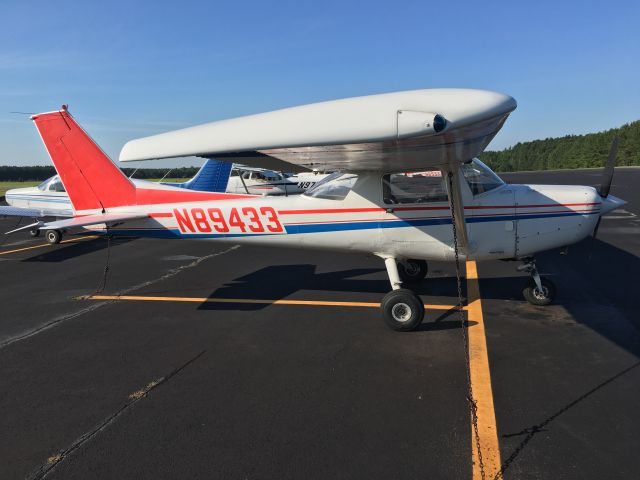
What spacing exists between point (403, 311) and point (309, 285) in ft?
7.91

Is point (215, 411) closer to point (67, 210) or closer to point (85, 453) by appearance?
point (85, 453)

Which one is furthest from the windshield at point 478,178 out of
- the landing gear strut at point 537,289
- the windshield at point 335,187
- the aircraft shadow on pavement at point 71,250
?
the aircraft shadow on pavement at point 71,250

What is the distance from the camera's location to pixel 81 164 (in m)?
6.33

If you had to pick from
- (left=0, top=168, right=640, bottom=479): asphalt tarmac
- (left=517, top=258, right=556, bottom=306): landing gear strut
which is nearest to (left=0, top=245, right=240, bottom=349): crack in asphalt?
A: (left=0, top=168, right=640, bottom=479): asphalt tarmac

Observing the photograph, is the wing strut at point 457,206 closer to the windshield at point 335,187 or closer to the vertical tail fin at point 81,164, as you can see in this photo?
the windshield at point 335,187

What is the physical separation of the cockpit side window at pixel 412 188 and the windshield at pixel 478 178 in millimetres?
426

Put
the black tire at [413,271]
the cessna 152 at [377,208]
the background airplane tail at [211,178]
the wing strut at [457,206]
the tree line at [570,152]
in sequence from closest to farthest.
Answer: the wing strut at [457,206]
the cessna 152 at [377,208]
the black tire at [413,271]
the background airplane tail at [211,178]
the tree line at [570,152]

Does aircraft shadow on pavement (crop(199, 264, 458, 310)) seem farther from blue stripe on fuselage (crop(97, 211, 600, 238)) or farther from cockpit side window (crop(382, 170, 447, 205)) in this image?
cockpit side window (crop(382, 170, 447, 205))

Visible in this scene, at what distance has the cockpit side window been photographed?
5188 millimetres

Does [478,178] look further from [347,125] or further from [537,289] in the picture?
[347,125]

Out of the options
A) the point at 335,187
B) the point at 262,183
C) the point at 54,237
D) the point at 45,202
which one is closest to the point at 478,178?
the point at 335,187

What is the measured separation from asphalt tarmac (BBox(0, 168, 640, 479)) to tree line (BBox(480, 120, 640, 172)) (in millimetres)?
76076

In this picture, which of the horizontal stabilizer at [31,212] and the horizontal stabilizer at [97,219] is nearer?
the horizontal stabilizer at [97,219]

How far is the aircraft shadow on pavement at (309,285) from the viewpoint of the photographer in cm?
626
